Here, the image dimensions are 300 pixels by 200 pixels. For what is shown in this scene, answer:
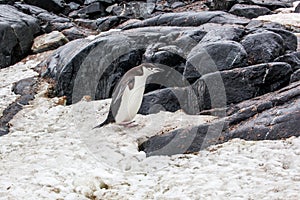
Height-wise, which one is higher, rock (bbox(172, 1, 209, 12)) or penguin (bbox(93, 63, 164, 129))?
penguin (bbox(93, 63, 164, 129))

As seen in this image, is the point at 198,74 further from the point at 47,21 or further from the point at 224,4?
the point at 224,4

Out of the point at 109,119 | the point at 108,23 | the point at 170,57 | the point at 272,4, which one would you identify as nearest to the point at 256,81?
the point at 170,57

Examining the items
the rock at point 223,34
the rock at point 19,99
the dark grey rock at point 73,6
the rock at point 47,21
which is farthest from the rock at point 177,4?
the rock at point 19,99

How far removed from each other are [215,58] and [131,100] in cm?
301

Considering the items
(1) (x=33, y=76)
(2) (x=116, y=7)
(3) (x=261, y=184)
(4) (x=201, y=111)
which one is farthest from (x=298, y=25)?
(2) (x=116, y=7)

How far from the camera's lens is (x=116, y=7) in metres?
30.7

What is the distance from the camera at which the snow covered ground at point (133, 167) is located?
5.87 m

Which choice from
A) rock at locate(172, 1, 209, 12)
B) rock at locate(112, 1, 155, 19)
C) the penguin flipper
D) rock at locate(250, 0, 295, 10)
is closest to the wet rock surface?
the penguin flipper

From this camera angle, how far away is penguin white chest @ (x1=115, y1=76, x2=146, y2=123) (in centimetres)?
900

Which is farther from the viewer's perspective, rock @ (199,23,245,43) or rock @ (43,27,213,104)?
rock @ (43,27,213,104)

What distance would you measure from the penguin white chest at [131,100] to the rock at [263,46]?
345 cm

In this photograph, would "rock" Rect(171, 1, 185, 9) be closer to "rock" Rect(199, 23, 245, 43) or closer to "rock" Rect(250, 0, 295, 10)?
"rock" Rect(250, 0, 295, 10)

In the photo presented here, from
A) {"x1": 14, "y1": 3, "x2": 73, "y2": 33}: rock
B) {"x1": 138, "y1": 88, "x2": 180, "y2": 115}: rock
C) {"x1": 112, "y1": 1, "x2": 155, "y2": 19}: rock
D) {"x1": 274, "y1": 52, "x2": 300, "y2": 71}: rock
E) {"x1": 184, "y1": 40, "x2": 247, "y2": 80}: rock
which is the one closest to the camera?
{"x1": 274, "y1": 52, "x2": 300, "y2": 71}: rock

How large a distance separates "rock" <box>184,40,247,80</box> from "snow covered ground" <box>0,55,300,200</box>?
172cm
